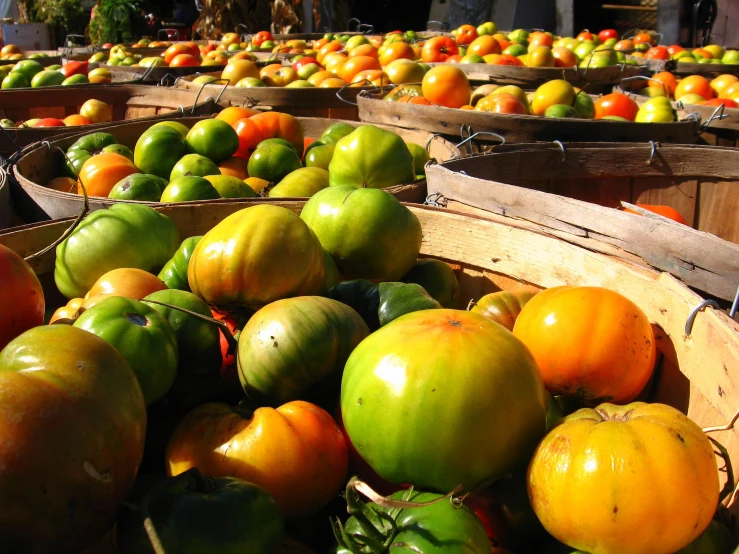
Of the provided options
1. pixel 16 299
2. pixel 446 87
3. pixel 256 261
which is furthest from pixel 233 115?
pixel 16 299

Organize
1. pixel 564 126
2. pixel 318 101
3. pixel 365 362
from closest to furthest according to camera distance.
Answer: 1. pixel 365 362
2. pixel 564 126
3. pixel 318 101

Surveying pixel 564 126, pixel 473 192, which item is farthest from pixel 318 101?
pixel 473 192

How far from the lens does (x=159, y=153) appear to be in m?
3.12

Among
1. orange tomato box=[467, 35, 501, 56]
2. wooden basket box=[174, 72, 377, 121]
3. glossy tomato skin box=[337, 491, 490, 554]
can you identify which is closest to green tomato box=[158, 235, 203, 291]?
glossy tomato skin box=[337, 491, 490, 554]

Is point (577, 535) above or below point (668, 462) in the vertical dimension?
below

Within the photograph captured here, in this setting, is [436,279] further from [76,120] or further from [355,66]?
[355,66]

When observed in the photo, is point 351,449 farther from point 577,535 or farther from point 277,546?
point 577,535

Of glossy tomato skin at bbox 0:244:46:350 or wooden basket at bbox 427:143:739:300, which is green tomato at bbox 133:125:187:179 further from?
glossy tomato skin at bbox 0:244:46:350

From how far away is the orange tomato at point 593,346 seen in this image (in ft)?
4.54

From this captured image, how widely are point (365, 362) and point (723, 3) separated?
1360cm

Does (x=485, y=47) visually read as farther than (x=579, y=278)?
Yes

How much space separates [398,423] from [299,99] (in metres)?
3.74

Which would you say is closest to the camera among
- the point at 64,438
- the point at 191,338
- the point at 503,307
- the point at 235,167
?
the point at 64,438

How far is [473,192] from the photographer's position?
2.38 metres
